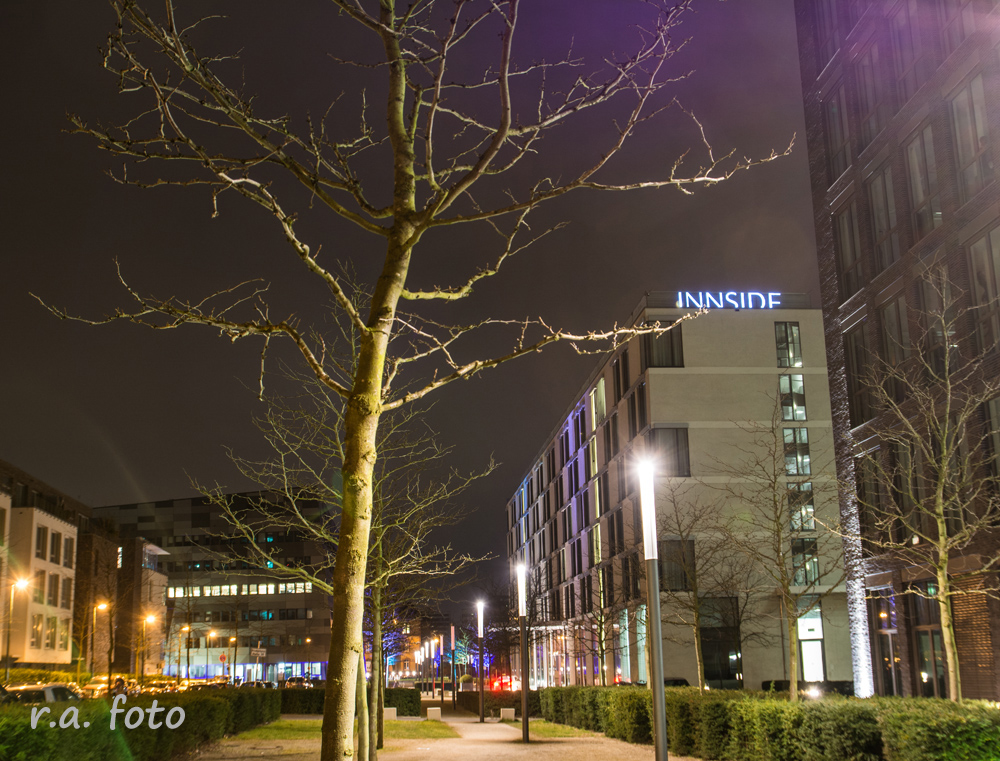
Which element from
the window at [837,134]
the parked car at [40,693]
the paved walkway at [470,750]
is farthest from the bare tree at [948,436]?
the parked car at [40,693]

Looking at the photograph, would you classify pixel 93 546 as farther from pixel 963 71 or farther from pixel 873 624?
pixel 963 71

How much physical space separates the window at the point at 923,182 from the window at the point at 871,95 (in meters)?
2.08

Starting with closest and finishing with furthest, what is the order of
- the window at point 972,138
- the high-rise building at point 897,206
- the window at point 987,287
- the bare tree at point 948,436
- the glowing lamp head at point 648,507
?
the glowing lamp head at point 648,507
the bare tree at point 948,436
the window at point 987,287
the high-rise building at point 897,206
the window at point 972,138

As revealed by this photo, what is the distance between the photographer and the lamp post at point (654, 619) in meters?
10.7

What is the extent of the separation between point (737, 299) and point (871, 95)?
28.4m

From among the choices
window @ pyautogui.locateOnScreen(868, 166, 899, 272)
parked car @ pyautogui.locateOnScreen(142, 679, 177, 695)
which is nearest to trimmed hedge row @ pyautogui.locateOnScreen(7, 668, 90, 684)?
parked car @ pyautogui.locateOnScreen(142, 679, 177, 695)

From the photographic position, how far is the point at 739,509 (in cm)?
5175

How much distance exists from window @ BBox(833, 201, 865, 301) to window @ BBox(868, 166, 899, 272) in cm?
81

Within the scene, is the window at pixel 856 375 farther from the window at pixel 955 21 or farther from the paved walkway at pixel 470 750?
the paved walkway at pixel 470 750

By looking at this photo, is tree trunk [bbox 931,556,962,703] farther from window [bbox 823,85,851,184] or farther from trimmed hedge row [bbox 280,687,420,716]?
trimmed hedge row [bbox 280,687,420,716]

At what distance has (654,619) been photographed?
36.4 ft

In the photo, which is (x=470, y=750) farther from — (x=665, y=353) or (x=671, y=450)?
(x=665, y=353)

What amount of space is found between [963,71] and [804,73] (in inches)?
395

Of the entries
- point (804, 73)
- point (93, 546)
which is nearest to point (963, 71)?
point (804, 73)
